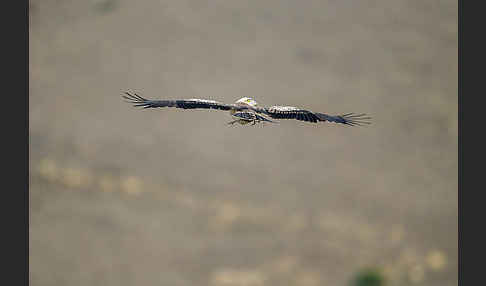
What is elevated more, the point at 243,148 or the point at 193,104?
the point at 193,104

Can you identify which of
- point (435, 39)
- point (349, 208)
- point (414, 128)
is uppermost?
point (435, 39)

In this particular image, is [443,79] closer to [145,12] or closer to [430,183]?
[430,183]

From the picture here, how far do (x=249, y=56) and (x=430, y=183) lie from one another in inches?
597

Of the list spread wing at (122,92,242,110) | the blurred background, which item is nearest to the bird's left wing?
spread wing at (122,92,242,110)

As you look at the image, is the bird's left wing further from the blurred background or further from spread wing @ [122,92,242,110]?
the blurred background

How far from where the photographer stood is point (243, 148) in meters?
35.1

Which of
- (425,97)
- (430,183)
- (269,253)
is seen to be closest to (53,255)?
(269,253)

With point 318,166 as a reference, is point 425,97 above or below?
above

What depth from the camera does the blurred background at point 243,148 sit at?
31703 millimetres

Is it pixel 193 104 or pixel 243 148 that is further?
pixel 243 148

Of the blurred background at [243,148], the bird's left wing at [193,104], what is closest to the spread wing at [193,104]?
the bird's left wing at [193,104]

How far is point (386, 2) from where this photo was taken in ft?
133

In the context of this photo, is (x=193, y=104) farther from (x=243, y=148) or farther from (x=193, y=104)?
(x=243, y=148)

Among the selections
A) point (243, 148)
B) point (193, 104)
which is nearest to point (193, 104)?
point (193, 104)
